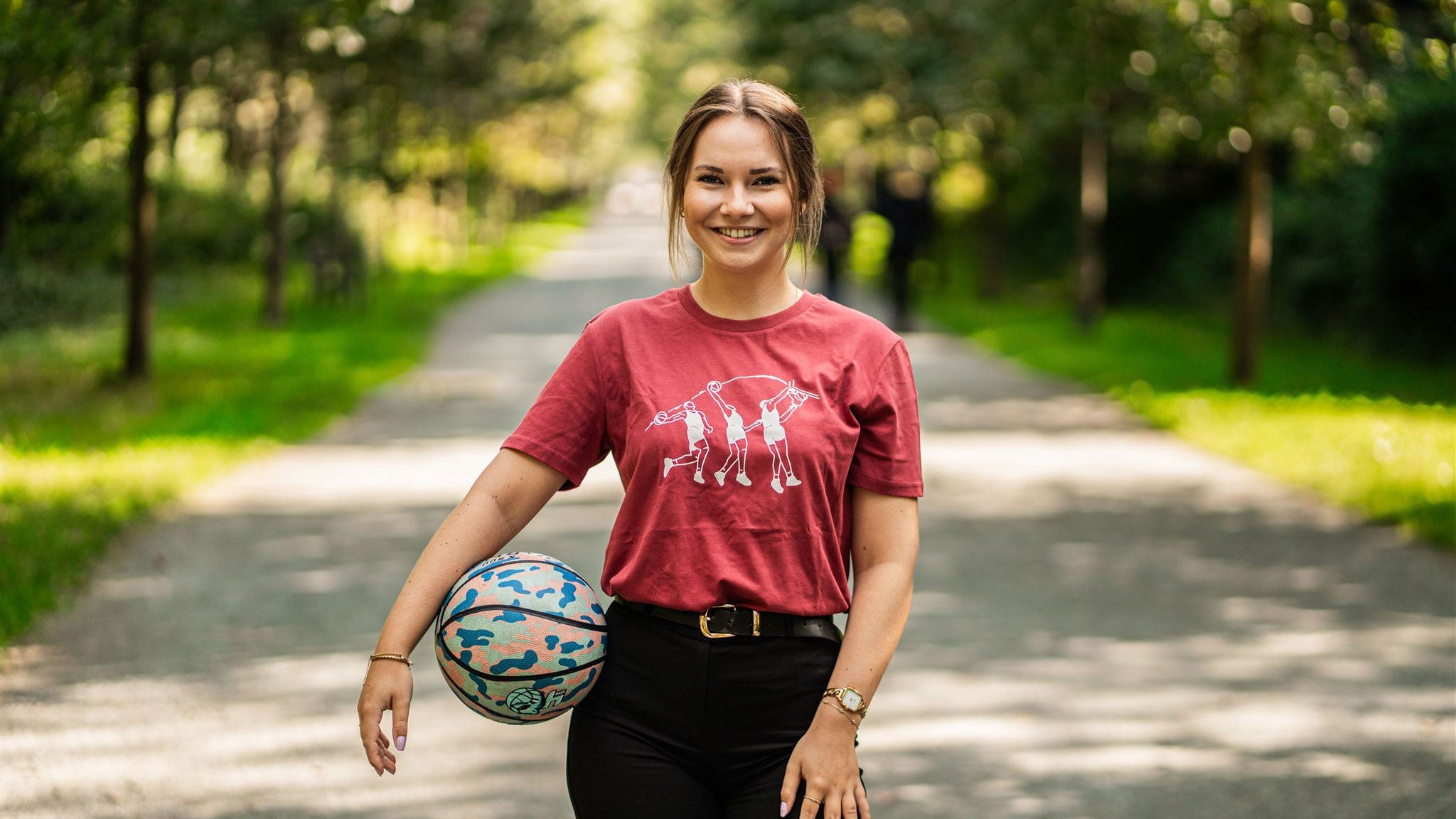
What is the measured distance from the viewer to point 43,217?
1421cm

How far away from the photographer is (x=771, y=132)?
265cm

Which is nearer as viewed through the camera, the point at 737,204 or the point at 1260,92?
the point at 737,204

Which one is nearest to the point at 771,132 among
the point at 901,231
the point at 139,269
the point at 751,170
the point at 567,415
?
the point at 751,170

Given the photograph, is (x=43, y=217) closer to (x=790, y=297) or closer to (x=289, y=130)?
(x=289, y=130)

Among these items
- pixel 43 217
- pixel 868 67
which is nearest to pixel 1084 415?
pixel 43 217

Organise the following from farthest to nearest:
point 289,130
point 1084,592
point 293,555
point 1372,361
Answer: point 289,130 < point 1372,361 < point 293,555 < point 1084,592

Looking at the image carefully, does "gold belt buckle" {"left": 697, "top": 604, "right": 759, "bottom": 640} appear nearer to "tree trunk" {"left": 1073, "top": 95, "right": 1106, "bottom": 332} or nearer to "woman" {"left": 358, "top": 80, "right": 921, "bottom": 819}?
"woman" {"left": 358, "top": 80, "right": 921, "bottom": 819}

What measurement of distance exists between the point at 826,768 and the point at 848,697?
0.12 meters

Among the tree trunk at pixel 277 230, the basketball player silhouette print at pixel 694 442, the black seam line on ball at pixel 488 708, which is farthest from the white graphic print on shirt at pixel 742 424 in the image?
the tree trunk at pixel 277 230

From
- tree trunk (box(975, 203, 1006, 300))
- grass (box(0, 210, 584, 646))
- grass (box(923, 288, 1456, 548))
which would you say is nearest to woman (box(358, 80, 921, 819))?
grass (box(0, 210, 584, 646))

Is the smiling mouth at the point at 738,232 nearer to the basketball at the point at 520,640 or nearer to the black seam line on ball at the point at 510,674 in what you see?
the basketball at the point at 520,640

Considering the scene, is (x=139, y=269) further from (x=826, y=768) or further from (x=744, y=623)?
(x=826, y=768)

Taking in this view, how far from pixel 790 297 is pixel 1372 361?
611 inches

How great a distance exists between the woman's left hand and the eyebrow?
86 centimetres
